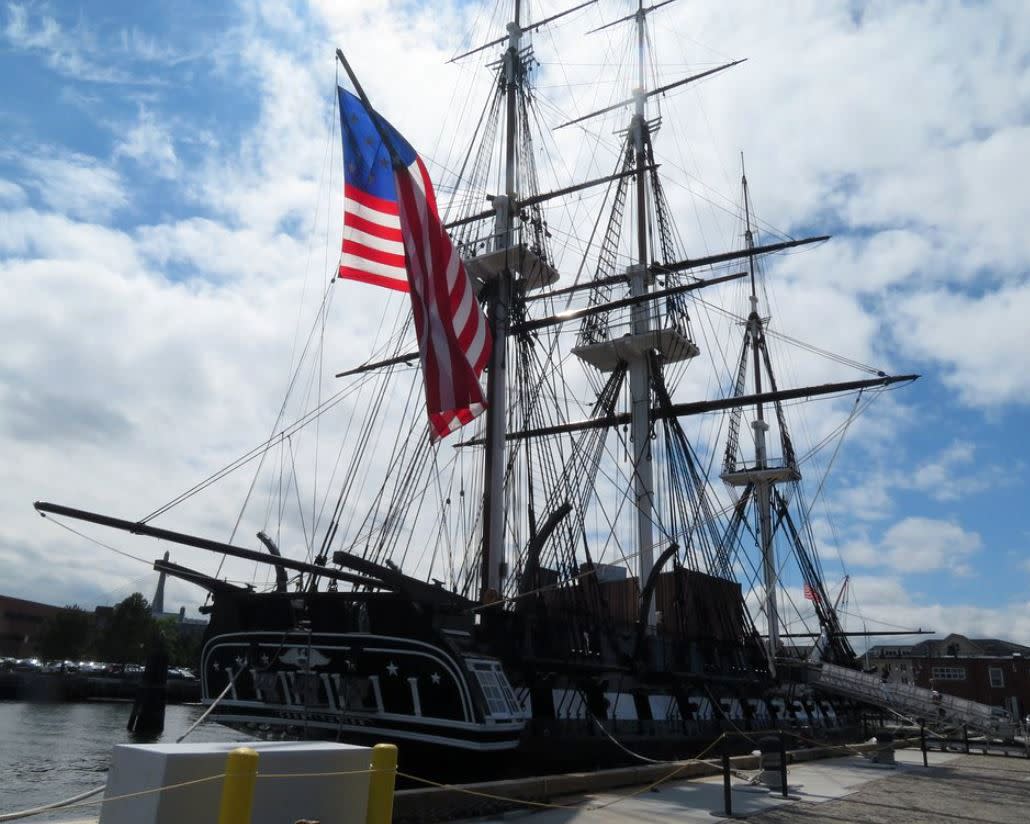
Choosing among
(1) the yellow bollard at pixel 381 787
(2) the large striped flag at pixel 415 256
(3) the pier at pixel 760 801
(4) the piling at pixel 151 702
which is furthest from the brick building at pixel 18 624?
(1) the yellow bollard at pixel 381 787

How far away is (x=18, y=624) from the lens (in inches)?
2623

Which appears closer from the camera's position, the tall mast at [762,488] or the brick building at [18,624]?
the tall mast at [762,488]

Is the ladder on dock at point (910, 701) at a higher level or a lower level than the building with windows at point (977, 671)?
lower

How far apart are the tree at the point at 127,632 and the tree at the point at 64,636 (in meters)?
1.51

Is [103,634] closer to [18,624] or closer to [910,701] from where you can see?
[18,624]

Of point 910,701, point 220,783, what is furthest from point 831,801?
point 910,701

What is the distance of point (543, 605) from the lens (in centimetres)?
1611

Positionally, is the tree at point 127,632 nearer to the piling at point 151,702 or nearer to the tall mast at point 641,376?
the piling at point 151,702

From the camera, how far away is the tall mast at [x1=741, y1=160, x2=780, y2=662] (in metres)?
35.2

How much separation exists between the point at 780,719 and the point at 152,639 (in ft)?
140

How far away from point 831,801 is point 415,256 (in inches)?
402

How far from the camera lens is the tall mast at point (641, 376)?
27.9 m

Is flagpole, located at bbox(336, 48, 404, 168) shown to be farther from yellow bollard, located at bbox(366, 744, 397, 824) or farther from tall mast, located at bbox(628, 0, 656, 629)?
tall mast, located at bbox(628, 0, 656, 629)

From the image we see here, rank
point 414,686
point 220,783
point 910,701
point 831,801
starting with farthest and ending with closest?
point 910,701, point 414,686, point 831,801, point 220,783
